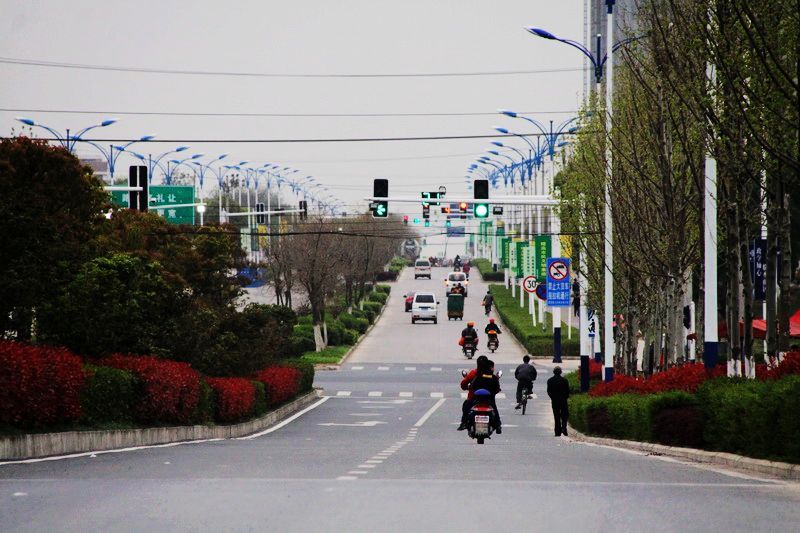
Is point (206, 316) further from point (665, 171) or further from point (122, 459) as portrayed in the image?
point (122, 459)

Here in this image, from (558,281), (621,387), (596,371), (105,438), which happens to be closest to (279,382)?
(596,371)

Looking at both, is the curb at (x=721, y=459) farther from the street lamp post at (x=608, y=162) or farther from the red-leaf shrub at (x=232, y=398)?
the red-leaf shrub at (x=232, y=398)

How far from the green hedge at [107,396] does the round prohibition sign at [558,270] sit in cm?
2429

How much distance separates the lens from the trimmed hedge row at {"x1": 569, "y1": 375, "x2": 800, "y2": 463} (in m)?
17.3

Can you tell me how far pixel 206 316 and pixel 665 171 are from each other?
14.7 metres

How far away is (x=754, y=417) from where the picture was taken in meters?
18.4

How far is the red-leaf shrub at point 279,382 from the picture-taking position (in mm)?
44812

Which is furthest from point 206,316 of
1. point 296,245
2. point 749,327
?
point 296,245

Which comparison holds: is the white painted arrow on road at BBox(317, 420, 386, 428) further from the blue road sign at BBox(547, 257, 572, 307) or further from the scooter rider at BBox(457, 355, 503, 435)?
the scooter rider at BBox(457, 355, 503, 435)

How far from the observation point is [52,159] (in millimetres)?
32625

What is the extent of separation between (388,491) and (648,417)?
12.4 meters

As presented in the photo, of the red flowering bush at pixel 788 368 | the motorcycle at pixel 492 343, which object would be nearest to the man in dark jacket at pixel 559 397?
the red flowering bush at pixel 788 368

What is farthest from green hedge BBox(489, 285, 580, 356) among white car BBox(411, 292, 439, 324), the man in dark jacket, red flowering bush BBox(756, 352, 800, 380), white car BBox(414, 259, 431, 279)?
red flowering bush BBox(756, 352, 800, 380)

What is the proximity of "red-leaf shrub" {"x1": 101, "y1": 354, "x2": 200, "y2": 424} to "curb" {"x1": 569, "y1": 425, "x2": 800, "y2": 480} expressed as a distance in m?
8.88
